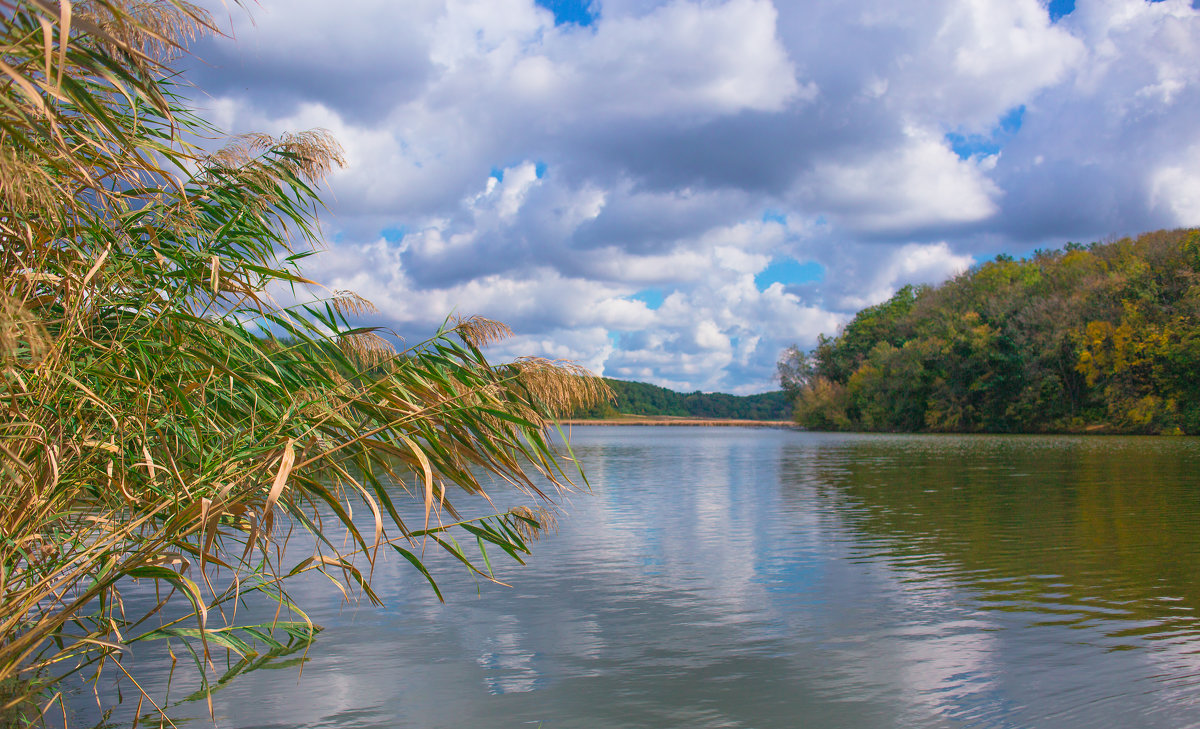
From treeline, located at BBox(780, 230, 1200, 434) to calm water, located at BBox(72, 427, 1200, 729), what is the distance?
5232 cm

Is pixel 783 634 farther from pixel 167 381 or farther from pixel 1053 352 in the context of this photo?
pixel 1053 352

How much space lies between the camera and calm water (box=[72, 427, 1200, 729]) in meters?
6.47

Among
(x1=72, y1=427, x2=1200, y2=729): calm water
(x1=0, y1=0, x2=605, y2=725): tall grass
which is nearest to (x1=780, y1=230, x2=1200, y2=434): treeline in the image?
(x1=72, y1=427, x2=1200, y2=729): calm water

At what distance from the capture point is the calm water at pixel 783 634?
21.2 feet

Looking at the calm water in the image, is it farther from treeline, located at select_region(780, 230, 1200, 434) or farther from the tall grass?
treeline, located at select_region(780, 230, 1200, 434)

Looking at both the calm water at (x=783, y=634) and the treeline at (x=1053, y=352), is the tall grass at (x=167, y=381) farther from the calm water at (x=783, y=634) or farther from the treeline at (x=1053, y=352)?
the treeline at (x=1053, y=352)

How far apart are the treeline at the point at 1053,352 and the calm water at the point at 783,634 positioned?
52316 millimetres

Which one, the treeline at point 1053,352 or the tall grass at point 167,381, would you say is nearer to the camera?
the tall grass at point 167,381

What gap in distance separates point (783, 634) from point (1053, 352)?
69369 mm

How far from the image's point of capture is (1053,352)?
223 ft

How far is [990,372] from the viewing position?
73.4 metres

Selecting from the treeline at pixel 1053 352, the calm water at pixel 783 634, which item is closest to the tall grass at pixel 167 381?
the calm water at pixel 783 634

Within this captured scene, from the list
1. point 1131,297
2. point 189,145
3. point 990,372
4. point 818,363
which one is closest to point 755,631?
point 189,145

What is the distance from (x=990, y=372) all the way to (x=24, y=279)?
79008mm
